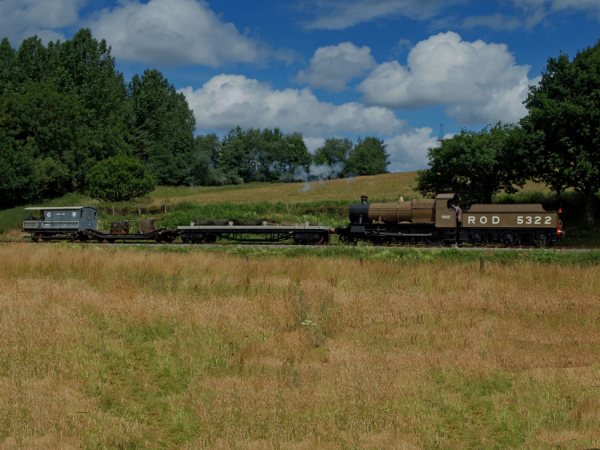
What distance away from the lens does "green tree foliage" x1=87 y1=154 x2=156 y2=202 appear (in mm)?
58500

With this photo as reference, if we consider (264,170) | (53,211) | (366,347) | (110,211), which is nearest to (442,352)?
(366,347)

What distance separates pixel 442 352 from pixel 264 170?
109456 mm

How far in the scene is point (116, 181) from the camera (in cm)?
5838

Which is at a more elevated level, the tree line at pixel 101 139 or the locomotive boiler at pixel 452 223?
the tree line at pixel 101 139

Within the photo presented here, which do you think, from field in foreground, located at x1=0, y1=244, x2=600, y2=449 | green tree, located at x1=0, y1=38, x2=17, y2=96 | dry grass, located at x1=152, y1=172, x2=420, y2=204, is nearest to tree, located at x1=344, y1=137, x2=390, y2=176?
dry grass, located at x1=152, y1=172, x2=420, y2=204

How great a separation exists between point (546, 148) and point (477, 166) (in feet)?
15.5

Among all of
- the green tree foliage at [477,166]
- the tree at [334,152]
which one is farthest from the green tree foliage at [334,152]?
the green tree foliage at [477,166]

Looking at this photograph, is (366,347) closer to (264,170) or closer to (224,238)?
(224,238)

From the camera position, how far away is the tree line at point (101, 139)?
223 ft

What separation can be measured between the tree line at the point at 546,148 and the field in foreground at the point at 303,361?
1798 centimetres

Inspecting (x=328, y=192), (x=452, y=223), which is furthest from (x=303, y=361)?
(x=328, y=192)

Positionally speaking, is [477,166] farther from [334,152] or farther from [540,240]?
[334,152]

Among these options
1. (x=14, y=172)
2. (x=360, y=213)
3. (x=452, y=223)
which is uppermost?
(x=14, y=172)

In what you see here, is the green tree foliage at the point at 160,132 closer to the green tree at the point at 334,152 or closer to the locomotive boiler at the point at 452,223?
the green tree at the point at 334,152
